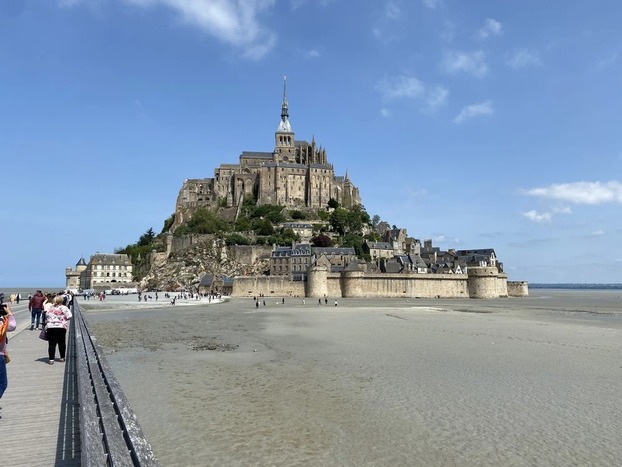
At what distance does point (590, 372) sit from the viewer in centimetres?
1330

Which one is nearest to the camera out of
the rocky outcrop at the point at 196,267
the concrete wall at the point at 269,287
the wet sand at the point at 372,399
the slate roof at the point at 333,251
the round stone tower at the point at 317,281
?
the wet sand at the point at 372,399

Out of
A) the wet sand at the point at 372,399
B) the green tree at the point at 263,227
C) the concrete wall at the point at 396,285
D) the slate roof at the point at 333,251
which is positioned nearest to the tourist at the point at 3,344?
the wet sand at the point at 372,399

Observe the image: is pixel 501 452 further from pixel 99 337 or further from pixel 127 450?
pixel 99 337

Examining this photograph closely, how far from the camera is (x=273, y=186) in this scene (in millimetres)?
89062

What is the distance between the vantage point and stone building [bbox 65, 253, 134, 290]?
7694 centimetres

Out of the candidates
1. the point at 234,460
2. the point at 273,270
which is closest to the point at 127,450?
the point at 234,460

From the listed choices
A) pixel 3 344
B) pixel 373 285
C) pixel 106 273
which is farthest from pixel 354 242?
pixel 3 344

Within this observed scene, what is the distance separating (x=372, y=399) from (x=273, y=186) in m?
80.3

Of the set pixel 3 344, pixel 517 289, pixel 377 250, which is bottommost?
pixel 517 289

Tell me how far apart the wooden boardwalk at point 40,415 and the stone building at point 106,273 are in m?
70.6

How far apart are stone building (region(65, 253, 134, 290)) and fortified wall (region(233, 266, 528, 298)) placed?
2752cm

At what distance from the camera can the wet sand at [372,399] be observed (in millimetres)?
7371

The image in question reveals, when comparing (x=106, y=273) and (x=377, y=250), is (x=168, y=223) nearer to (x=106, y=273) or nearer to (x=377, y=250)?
(x=106, y=273)

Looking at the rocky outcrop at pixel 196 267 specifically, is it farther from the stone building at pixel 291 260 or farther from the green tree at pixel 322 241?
the green tree at pixel 322 241
